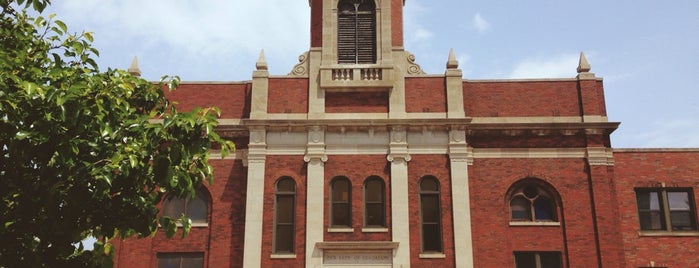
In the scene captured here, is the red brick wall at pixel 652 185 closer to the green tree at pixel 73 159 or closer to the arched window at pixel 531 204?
the arched window at pixel 531 204

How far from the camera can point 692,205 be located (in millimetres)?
22531

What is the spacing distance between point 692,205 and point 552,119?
5.73 m

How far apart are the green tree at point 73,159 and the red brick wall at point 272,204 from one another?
9.83m

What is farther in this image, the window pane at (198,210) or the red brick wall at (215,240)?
the window pane at (198,210)

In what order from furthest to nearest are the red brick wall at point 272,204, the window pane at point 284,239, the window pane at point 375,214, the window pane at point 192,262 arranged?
the window pane at point 375,214, the window pane at point 192,262, the window pane at point 284,239, the red brick wall at point 272,204

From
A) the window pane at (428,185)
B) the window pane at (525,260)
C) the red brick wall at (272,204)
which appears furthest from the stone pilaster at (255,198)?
the window pane at (525,260)

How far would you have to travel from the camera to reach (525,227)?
70.7 feet

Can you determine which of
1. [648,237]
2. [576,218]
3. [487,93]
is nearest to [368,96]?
[487,93]

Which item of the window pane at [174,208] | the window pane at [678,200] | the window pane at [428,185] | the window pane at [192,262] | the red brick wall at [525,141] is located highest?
the red brick wall at [525,141]

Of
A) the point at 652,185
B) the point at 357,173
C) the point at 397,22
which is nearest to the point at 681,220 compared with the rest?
the point at 652,185

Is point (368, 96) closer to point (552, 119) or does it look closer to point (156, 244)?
point (552, 119)

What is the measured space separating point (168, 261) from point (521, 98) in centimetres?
1355

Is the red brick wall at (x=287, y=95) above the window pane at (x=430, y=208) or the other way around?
above

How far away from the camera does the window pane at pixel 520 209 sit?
22.0 metres
